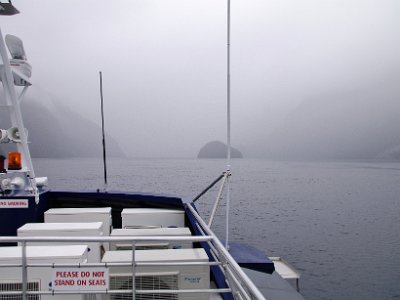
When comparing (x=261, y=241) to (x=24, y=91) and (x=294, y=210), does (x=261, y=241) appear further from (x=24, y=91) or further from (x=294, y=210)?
(x=24, y=91)

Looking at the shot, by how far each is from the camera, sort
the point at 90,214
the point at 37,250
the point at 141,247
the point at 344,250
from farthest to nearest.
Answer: the point at 344,250
the point at 90,214
the point at 141,247
the point at 37,250

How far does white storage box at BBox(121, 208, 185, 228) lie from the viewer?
7.07 m

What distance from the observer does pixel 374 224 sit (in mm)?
42062

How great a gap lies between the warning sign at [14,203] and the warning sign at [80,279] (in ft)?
13.3

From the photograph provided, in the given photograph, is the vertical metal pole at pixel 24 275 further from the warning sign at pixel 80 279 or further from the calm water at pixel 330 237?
the calm water at pixel 330 237

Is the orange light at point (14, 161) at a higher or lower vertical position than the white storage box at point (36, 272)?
higher

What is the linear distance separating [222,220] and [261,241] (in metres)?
8.44

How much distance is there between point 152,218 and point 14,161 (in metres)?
3.13

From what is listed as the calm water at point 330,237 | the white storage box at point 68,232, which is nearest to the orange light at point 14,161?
the white storage box at point 68,232

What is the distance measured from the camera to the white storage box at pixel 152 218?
23.2 feet

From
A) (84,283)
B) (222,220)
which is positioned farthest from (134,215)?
(222,220)

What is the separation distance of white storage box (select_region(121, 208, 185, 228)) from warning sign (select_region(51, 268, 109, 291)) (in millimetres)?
3547

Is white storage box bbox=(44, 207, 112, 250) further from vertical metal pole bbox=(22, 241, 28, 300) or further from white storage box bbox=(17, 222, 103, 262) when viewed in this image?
vertical metal pole bbox=(22, 241, 28, 300)

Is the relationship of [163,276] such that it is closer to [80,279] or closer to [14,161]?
[80,279]
